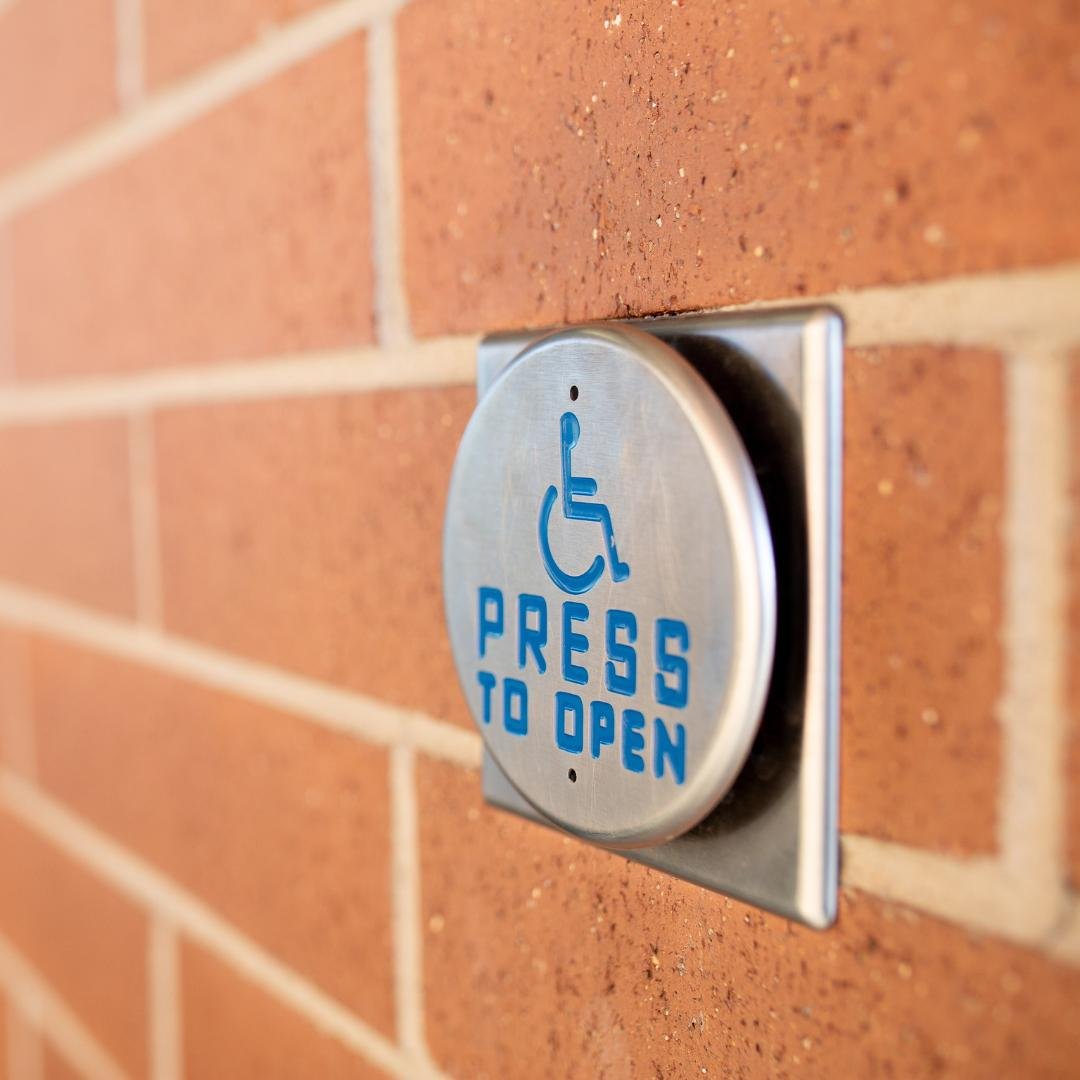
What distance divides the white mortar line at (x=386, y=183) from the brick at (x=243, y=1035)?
326mm

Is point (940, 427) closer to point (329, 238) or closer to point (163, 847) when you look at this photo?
point (329, 238)

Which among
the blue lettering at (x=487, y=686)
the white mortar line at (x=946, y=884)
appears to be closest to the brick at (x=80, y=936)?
the blue lettering at (x=487, y=686)

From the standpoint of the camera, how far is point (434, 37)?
1.29ft

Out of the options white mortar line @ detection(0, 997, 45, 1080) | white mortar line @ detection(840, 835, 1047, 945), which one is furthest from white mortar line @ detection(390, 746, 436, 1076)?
white mortar line @ detection(0, 997, 45, 1080)

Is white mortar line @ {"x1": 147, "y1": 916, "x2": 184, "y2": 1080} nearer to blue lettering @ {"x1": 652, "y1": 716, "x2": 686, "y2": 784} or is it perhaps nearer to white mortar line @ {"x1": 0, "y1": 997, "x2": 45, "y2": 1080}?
white mortar line @ {"x1": 0, "y1": 997, "x2": 45, "y2": 1080}

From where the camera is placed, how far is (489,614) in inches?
13.3

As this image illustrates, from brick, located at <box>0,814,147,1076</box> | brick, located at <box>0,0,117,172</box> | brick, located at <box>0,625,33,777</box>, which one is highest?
brick, located at <box>0,0,117,172</box>

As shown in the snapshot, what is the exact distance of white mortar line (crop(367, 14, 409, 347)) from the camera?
0.42 metres

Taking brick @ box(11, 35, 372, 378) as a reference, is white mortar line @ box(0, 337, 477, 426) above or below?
below

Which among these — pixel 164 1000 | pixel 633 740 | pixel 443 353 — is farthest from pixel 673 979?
pixel 164 1000

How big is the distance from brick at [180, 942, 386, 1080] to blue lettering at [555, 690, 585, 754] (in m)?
0.24

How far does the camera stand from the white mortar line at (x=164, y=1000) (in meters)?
0.64

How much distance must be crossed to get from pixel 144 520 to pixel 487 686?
37 centimetres

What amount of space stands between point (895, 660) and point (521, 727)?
119 millimetres
